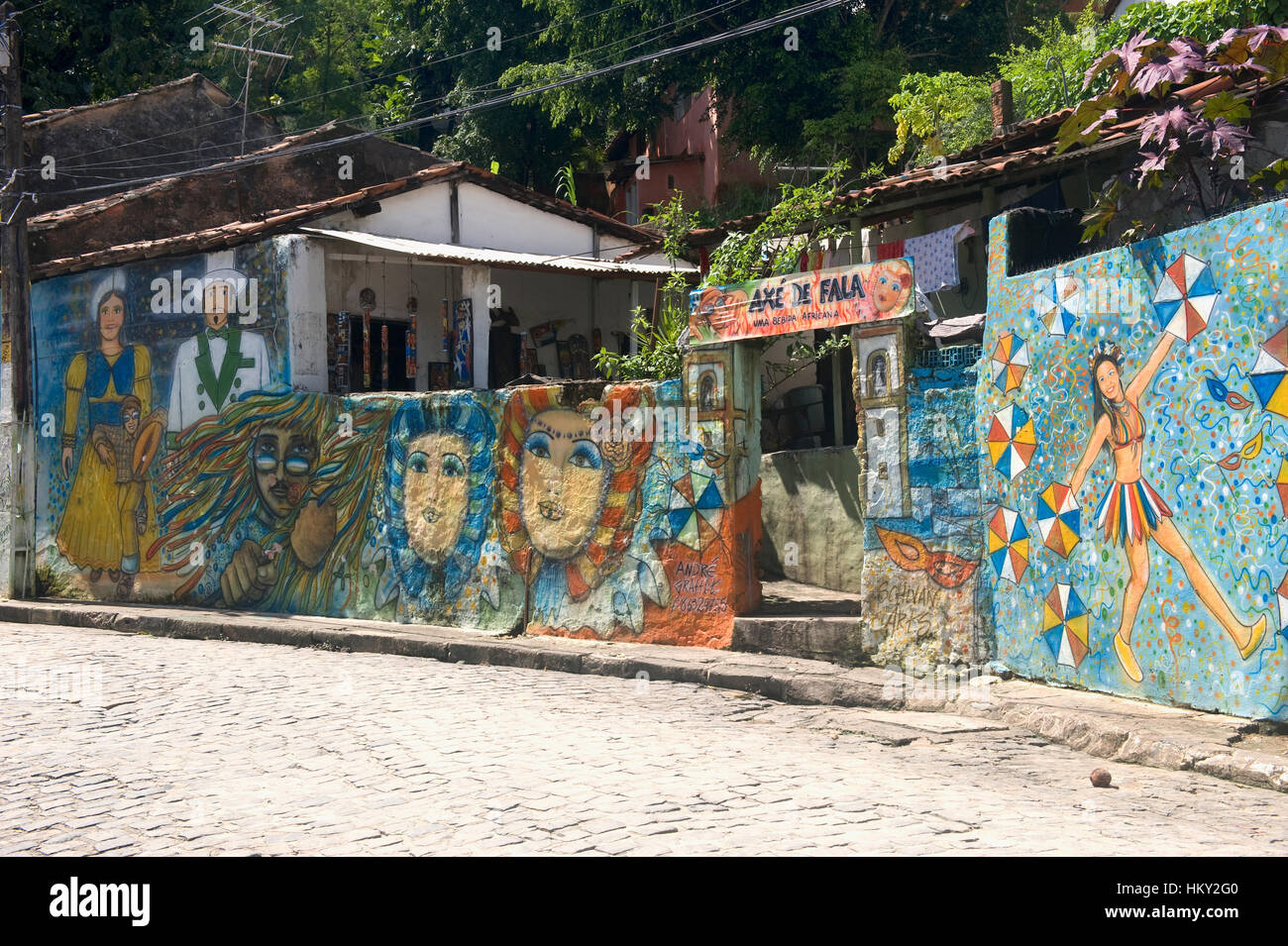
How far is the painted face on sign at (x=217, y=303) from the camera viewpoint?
14.5 metres

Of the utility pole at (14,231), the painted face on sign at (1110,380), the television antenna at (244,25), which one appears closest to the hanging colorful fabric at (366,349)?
the utility pole at (14,231)

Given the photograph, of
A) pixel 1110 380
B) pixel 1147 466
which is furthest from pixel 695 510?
pixel 1147 466

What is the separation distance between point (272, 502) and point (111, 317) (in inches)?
154

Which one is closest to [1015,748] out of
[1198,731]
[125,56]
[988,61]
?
[1198,731]

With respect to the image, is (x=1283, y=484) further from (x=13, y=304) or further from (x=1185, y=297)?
(x=13, y=304)

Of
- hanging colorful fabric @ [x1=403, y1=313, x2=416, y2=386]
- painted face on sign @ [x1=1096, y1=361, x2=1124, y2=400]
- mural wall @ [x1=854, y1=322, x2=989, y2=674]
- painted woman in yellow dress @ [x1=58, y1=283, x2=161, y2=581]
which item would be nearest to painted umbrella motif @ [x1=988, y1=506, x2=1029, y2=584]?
mural wall @ [x1=854, y1=322, x2=989, y2=674]

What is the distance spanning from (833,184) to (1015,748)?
7209 millimetres

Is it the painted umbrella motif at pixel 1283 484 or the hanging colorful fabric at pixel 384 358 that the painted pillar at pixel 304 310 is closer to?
the hanging colorful fabric at pixel 384 358

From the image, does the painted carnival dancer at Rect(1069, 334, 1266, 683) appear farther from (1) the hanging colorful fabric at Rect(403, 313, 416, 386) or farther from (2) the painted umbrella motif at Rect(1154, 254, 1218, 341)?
(1) the hanging colorful fabric at Rect(403, 313, 416, 386)

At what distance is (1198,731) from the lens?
6.62 metres

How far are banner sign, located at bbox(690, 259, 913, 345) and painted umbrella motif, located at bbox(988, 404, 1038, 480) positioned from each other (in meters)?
1.12

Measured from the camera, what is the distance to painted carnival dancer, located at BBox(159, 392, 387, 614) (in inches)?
521

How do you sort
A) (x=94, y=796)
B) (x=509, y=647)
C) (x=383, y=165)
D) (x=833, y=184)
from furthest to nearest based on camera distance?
(x=383, y=165) → (x=833, y=184) → (x=509, y=647) → (x=94, y=796)

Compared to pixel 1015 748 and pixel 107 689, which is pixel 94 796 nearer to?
pixel 107 689
